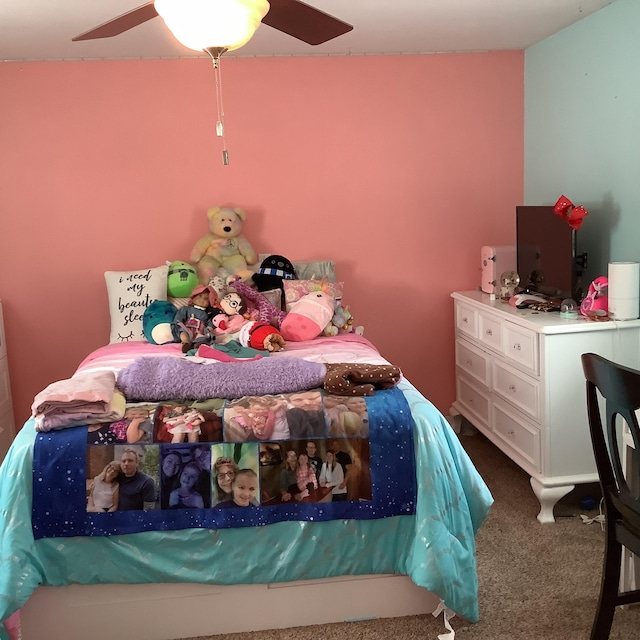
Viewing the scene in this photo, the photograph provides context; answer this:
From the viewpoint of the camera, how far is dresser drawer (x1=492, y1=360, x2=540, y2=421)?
3.08m

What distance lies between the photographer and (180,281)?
154 inches

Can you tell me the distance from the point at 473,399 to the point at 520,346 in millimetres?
768

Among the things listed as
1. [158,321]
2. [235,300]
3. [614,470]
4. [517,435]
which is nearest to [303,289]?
[235,300]

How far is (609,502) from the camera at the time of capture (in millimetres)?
1986

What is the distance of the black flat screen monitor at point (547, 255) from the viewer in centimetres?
331

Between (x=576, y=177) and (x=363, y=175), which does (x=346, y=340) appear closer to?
(x=363, y=175)

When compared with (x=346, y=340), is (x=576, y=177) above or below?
above

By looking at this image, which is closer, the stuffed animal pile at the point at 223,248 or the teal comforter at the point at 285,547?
the teal comforter at the point at 285,547

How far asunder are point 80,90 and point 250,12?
2.38 m

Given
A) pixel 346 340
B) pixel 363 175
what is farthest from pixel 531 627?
pixel 363 175

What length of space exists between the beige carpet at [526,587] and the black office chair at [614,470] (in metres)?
0.27

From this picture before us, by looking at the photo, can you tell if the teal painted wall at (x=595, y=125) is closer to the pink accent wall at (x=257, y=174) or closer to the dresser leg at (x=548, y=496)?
the pink accent wall at (x=257, y=174)

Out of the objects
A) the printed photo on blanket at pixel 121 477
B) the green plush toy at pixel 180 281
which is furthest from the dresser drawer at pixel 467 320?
the printed photo on blanket at pixel 121 477

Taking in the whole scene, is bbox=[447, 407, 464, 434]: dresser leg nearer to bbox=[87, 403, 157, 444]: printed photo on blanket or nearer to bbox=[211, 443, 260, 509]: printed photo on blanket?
bbox=[211, 443, 260, 509]: printed photo on blanket
